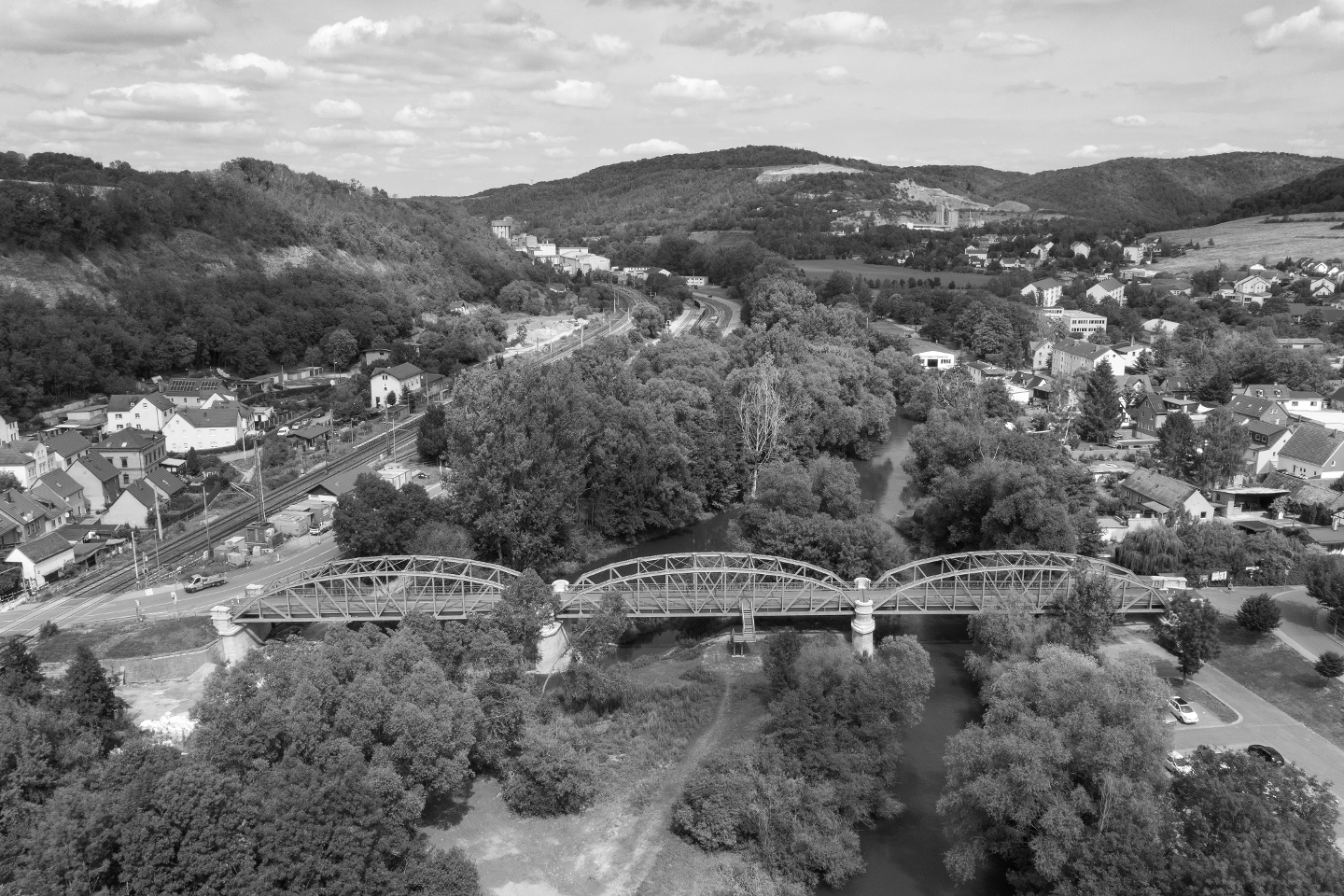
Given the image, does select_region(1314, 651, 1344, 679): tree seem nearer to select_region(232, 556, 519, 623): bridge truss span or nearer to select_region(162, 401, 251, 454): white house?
select_region(232, 556, 519, 623): bridge truss span

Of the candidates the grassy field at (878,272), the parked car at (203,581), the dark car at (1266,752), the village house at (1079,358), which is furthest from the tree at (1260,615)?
the grassy field at (878,272)

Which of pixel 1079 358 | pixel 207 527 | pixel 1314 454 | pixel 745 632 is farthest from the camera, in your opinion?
pixel 1079 358

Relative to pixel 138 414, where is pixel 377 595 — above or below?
below

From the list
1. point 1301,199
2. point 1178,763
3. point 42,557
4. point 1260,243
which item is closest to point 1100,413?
point 1178,763

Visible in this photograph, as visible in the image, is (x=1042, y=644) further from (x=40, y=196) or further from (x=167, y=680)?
(x=40, y=196)

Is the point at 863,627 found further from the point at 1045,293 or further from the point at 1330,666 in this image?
the point at 1045,293

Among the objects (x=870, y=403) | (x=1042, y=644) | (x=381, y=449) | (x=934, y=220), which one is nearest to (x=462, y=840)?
(x=1042, y=644)

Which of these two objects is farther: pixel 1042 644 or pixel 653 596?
pixel 653 596
